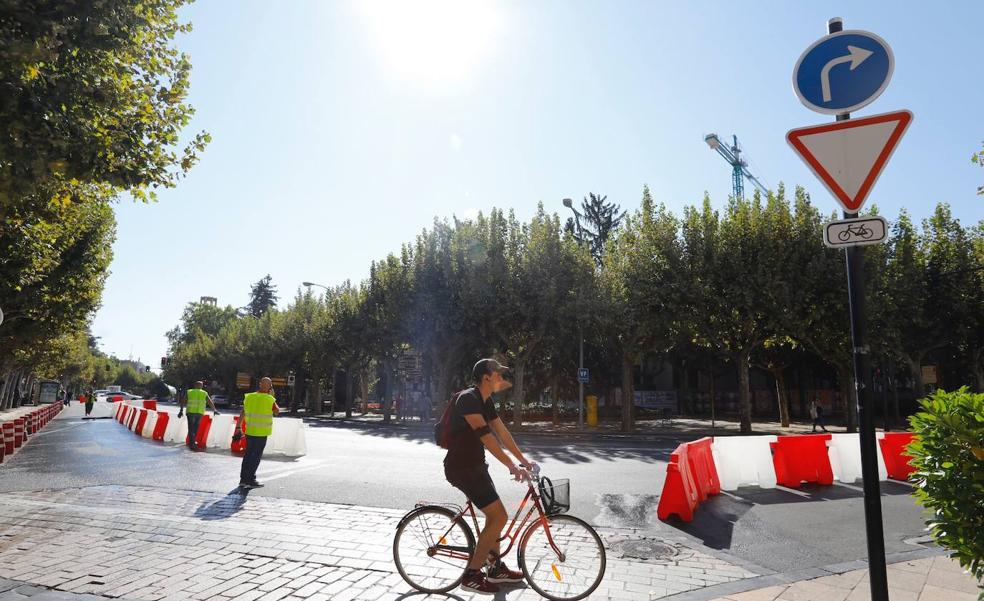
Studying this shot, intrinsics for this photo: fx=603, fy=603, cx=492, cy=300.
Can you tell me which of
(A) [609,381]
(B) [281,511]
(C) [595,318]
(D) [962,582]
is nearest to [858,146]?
(D) [962,582]

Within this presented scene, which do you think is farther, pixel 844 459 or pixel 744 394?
pixel 744 394

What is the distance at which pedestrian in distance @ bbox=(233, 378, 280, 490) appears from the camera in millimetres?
9539

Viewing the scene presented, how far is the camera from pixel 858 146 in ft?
11.0

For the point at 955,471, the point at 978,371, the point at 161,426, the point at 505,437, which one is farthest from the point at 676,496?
the point at 978,371

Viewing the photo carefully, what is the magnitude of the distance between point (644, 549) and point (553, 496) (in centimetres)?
214

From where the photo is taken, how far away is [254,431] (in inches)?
381

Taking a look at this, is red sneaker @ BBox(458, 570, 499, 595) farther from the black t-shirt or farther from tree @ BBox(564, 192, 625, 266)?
tree @ BBox(564, 192, 625, 266)

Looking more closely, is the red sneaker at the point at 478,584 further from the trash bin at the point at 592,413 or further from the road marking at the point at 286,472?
the trash bin at the point at 592,413

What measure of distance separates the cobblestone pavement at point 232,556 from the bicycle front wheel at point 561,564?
205 millimetres

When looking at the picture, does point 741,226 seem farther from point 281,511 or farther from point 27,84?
point 27,84

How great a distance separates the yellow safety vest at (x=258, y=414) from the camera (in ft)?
31.8

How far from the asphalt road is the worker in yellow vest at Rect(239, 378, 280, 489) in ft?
0.90

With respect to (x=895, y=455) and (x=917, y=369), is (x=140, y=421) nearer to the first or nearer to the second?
(x=895, y=455)

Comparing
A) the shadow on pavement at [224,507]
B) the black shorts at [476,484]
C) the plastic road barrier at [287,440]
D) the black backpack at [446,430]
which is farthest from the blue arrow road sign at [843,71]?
the plastic road barrier at [287,440]
